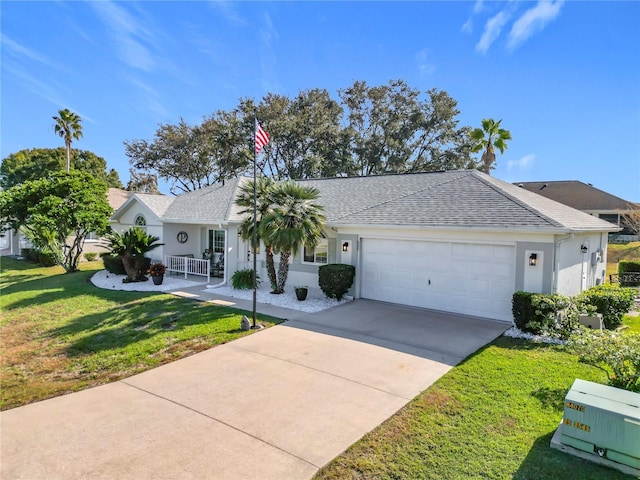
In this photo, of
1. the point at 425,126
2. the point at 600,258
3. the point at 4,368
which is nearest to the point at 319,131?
the point at 425,126

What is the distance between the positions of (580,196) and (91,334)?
4339 cm

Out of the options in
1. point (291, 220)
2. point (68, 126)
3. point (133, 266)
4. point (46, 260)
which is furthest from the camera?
point (68, 126)

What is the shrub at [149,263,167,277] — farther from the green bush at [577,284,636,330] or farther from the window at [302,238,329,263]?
the green bush at [577,284,636,330]

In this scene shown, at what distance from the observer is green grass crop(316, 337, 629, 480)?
13.6 ft

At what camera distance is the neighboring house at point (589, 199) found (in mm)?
34219

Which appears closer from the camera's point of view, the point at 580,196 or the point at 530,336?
the point at 530,336

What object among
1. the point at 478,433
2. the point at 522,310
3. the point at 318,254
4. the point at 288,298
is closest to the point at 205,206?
the point at 318,254

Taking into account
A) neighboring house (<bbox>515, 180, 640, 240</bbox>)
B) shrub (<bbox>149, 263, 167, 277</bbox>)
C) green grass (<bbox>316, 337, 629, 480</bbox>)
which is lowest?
green grass (<bbox>316, 337, 629, 480</bbox>)

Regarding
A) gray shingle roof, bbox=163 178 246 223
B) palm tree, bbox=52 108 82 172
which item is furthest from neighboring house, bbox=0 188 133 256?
gray shingle roof, bbox=163 178 246 223

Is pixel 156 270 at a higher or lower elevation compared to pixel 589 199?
lower

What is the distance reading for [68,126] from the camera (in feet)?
112

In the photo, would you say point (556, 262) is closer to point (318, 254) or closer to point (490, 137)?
point (318, 254)

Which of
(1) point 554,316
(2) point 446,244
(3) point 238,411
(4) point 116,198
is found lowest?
(3) point 238,411

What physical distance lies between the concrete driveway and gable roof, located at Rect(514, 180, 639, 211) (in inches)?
1350
